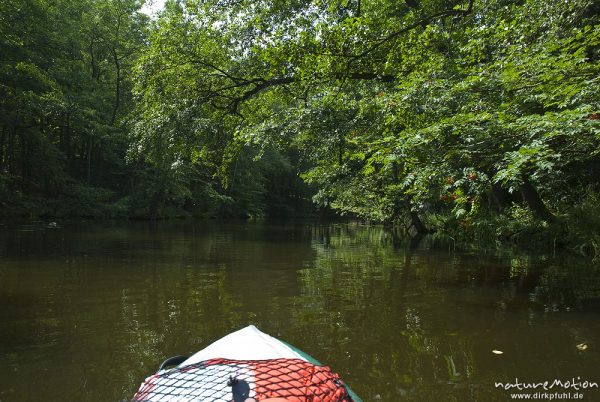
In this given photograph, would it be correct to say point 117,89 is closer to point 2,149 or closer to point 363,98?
point 2,149

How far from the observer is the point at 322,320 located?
15.5ft

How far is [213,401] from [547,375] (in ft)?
8.86

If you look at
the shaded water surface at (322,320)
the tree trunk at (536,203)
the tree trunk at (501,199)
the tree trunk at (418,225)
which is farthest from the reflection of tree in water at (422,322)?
the tree trunk at (418,225)

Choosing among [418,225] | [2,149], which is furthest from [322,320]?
[2,149]

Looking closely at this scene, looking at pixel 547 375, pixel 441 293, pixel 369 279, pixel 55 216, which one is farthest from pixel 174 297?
pixel 55 216

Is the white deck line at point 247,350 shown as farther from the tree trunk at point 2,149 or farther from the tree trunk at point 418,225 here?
the tree trunk at point 2,149

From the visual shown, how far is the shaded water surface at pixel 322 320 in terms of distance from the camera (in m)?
3.16

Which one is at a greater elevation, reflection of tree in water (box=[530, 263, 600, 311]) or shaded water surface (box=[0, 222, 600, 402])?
reflection of tree in water (box=[530, 263, 600, 311])

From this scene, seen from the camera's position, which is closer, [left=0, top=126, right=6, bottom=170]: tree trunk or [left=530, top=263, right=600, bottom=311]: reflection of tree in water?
[left=530, top=263, right=600, bottom=311]: reflection of tree in water

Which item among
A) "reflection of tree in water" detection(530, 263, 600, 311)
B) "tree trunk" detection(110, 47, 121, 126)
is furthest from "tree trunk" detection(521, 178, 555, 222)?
"tree trunk" detection(110, 47, 121, 126)

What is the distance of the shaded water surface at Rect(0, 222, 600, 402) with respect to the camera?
10.4 feet

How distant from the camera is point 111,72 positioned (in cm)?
3130

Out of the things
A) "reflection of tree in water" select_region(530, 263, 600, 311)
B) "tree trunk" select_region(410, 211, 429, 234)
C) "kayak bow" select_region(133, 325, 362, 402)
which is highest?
"tree trunk" select_region(410, 211, 429, 234)

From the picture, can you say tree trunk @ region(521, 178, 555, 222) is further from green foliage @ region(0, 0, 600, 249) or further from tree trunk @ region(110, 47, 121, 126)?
tree trunk @ region(110, 47, 121, 126)
